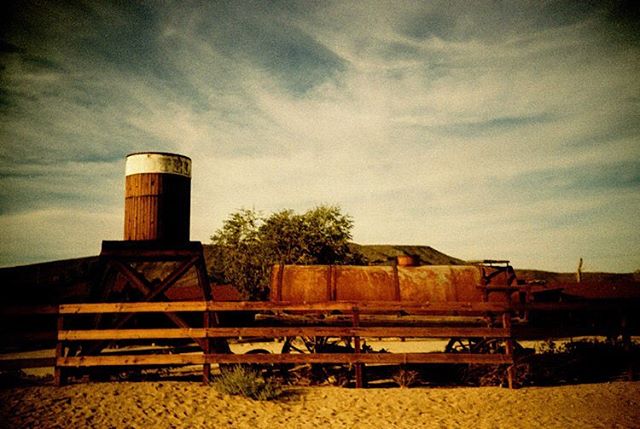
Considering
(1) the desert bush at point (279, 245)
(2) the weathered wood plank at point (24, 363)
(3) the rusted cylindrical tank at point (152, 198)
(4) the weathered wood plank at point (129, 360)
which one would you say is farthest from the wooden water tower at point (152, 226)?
(1) the desert bush at point (279, 245)

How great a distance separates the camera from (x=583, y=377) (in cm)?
860

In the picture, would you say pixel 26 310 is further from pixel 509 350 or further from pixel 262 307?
pixel 509 350

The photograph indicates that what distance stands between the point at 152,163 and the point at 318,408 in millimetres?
5815

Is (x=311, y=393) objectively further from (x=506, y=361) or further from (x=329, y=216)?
(x=329, y=216)

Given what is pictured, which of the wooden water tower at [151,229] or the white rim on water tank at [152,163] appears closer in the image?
the wooden water tower at [151,229]

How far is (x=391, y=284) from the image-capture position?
10062 millimetres

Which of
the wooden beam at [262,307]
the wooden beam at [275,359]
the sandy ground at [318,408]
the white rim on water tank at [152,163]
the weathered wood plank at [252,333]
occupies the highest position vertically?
the white rim on water tank at [152,163]

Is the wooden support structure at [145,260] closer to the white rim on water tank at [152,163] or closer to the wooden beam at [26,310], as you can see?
the wooden beam at [26,310]

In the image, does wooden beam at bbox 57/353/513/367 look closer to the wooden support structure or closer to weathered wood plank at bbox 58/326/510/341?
weathered wood plank at bbox 58/326/510/341

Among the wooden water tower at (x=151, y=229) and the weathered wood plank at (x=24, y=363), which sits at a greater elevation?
the wooden water tower at (x=151, y=229)

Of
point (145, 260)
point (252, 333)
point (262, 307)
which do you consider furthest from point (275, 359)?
point (145, 260)

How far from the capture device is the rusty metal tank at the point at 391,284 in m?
9.95

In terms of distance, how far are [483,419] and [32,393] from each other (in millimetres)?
7389

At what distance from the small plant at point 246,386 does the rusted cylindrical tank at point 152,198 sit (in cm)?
307
